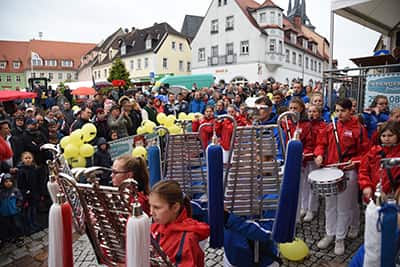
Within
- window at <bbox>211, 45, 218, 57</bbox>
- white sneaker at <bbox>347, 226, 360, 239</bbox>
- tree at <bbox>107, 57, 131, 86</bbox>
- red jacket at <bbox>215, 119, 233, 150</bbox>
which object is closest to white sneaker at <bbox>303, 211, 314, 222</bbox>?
white sneaker at <bbox>347, 226, 360, 239</bbox>

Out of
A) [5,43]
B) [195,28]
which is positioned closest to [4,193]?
[195,28]

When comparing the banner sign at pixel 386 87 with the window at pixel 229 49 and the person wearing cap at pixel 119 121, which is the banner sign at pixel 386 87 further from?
the window at pixel 229 49

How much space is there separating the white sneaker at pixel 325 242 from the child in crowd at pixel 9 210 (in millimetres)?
4302

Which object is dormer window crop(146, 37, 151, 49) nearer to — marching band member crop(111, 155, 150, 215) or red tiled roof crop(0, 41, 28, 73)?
red tiled roof crop(0, 41, 28, 73)

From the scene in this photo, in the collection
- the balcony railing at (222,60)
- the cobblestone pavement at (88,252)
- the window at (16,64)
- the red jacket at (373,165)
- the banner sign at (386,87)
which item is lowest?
the cobblestone pavement at (88,252)

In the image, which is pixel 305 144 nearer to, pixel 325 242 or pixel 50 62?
pixel 325 242

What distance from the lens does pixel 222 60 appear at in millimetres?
38344

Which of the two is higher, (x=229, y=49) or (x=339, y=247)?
(x=229, y=49)

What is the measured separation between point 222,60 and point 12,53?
169 ft

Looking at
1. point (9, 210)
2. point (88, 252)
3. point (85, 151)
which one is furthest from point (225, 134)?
point (9, 210)

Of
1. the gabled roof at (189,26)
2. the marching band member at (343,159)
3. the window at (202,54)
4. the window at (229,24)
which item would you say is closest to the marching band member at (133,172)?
the marching band member at (343,159)

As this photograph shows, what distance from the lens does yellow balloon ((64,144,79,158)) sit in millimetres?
5367

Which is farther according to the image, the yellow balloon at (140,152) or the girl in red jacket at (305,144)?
the yellow balloon at (140,152)

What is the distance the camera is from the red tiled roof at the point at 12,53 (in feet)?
212
